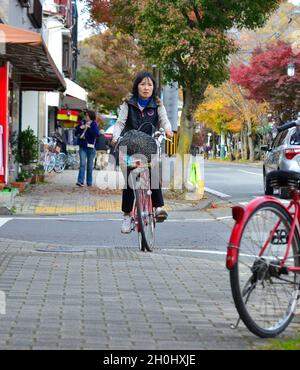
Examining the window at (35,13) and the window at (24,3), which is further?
the window at (35,13)

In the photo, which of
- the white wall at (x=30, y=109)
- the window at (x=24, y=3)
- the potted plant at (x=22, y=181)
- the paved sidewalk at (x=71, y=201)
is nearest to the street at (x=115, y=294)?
the paved sidewalk at (x=71, y=201)

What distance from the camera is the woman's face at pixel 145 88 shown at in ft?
30.2

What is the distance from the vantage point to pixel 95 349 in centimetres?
485

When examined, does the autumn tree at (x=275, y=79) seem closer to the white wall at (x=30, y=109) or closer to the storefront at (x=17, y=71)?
the white wall at (x=30, y=109)

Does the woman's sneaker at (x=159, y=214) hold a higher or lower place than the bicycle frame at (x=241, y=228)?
lower

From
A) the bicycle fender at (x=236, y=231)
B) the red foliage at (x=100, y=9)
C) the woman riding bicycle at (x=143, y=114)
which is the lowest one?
the bicycle fender at (x=236, y=231)

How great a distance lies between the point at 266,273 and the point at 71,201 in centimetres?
1269

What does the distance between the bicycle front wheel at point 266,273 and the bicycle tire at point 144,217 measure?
387 cm

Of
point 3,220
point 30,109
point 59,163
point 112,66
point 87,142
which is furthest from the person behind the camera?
point 112,66

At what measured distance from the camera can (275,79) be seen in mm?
54281

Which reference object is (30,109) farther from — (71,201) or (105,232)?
(105,232)

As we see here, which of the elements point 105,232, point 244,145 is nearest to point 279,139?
point 105,232
